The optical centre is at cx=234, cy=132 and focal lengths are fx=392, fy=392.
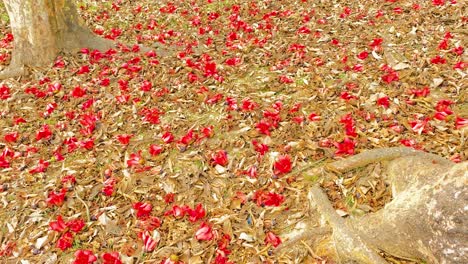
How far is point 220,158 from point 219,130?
73 cm

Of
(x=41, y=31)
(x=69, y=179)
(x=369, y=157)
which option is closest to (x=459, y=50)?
(x=369, y=157)

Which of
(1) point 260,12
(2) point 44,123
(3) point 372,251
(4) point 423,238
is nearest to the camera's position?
(4) point 423,238

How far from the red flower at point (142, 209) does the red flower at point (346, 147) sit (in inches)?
86.9

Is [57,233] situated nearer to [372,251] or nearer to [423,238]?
[372,251]

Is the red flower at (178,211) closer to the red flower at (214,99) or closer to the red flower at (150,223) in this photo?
the red flower at (150,223)

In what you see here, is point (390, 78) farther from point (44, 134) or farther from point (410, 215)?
point (44, 134)

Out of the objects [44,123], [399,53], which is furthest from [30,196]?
[399,53]

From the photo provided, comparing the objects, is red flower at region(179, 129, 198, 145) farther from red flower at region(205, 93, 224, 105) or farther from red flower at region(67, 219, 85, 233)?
red flower at region(67, 219, 85, 233)

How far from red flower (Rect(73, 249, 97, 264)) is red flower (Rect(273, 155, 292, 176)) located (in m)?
2.11

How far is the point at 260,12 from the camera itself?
30.3 ft

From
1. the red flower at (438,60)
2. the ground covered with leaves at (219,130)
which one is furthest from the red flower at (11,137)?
the red flower at (438,60)

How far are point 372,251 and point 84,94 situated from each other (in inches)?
207

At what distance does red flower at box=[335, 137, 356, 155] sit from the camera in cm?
445

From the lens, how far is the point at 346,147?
4.48 metres
